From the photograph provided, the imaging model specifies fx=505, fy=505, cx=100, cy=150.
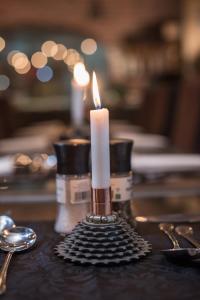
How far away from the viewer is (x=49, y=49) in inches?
315

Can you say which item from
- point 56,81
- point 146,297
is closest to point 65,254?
point 146,297

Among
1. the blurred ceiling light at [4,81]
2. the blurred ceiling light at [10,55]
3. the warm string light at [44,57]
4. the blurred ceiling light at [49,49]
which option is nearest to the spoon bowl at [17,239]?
the warm string light at [44,57]

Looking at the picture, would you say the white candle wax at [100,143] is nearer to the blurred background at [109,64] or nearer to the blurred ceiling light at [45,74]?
the blurred background at [109,64]

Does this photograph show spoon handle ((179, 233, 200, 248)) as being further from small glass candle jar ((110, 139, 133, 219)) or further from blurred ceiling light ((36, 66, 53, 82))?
blurred ceiling light ((36, 66, 53, 82))

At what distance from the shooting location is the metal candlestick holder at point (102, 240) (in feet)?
2.31

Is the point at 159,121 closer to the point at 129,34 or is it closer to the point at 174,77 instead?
the point at 174,77

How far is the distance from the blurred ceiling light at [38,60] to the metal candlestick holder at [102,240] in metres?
7.32

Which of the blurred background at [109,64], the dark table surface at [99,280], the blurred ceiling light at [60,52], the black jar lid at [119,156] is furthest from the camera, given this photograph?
the blurred ceiling light at [60,52]

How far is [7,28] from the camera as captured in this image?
7016 mm

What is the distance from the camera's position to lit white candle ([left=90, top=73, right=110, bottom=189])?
71cm

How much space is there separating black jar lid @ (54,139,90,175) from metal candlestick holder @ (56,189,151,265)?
15 cm

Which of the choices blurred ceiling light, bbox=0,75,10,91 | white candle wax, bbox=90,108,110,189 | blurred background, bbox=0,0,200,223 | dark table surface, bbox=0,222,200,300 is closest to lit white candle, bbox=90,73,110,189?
white candle wax, bbox=90,108,110,189

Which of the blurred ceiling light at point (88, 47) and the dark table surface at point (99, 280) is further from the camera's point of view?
the blurred ceiling light at point (88, 47)

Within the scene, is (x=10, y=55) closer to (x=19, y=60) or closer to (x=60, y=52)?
(x=19, y=60)
